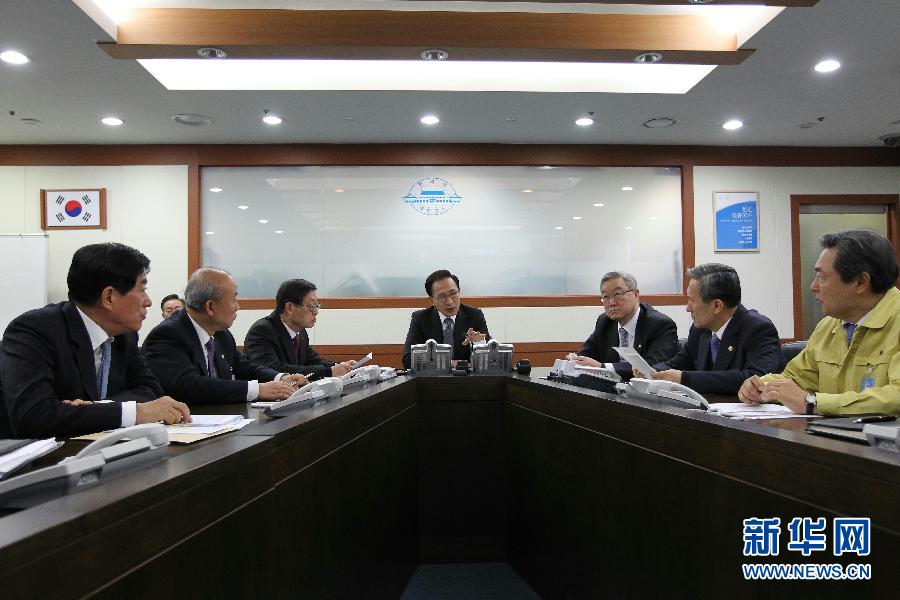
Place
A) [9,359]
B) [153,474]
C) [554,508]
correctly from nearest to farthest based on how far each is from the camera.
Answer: [153,474] → [9,359] → [554,508]

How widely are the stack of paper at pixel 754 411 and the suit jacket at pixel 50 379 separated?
1.56m

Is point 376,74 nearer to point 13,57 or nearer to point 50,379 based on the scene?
point 13,57

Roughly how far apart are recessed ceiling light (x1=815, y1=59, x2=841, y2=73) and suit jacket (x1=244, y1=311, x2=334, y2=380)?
3.87 metres

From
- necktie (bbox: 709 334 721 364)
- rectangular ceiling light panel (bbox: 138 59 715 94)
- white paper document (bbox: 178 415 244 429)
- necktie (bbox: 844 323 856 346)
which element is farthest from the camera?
rectangular ceiling light panel (bbox: 138 59 715 94)

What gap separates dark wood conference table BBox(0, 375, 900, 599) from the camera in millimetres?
802

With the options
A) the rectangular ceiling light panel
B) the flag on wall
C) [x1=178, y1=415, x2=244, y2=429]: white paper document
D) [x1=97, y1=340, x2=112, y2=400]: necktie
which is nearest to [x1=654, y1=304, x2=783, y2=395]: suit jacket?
[x1=178, y1=415, x2=244, y2=429]: white paper document

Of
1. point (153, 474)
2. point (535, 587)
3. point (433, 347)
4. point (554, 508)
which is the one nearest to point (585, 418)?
point (554, 508)

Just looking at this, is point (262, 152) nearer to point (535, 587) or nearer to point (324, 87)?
point (324, 87)

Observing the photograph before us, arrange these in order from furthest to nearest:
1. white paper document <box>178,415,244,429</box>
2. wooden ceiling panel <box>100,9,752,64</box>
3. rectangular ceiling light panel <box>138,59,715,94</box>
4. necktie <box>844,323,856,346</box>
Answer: rectangular ceiling light panel <box>138,59,715,94</box> < wooden ceiling panel <box>100,9,752,64</box> < necktie <box>844,323,856,346</box> < white paper document <box>178,415,244,429</box>

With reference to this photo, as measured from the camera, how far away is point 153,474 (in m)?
0.90

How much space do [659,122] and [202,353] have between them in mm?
4474

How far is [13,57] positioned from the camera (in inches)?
164

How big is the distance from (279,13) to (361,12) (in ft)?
1.69

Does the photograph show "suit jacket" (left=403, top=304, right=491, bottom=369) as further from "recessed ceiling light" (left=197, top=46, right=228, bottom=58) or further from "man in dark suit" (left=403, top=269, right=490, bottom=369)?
"recessed ceiling light" (left=197, top=46, right=228, bottom=58)
